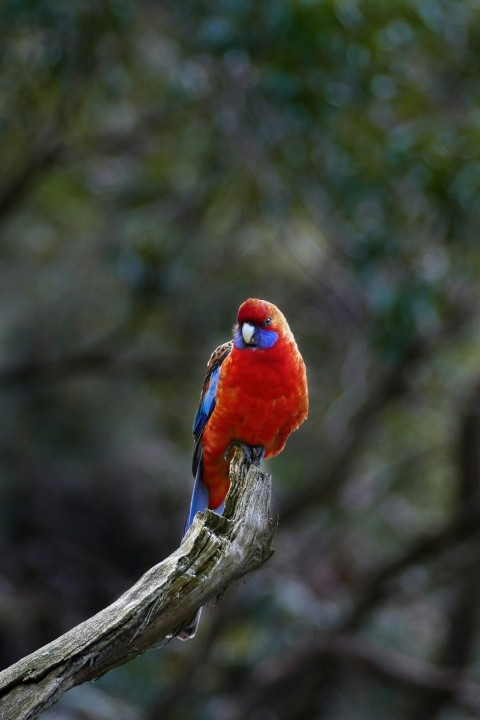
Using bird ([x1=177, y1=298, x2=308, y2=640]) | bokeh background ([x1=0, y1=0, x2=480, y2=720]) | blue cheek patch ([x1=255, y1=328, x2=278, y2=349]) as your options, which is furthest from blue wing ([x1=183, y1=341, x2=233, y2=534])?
bokeh background ([x1=0, y1=0, x2=480, y2=720])

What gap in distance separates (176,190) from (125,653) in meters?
7.07

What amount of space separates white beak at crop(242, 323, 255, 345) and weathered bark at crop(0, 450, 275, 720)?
110cm

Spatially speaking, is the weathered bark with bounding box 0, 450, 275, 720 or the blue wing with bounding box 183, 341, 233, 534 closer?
the weathered bark with bounding box 0, 450, 275, 720

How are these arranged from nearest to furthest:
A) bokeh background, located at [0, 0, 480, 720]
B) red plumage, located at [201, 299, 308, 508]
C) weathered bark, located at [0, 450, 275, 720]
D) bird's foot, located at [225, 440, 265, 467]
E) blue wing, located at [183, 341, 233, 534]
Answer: weathered bark, located at [0, 450, 275, 720] < red plumage, located at [201, 299, 308, 508] < bird's foot, located at [225, 440, 265, 467] < blue wing, located at [183, 341, 233, 534] < bokeh background, located at [0, 0, 480, 720]

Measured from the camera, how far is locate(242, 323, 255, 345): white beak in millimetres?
4160

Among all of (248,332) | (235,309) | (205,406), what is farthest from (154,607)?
(235,309)

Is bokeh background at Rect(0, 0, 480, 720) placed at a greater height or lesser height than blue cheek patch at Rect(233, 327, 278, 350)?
lesser

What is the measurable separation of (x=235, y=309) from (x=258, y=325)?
4.90 meters

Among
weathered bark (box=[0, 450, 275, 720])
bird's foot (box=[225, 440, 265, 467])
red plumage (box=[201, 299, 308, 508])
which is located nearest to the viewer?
weathered bark (box=[0, 450, 275, 720])

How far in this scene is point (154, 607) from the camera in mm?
2799

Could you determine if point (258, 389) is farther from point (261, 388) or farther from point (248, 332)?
point (248, 332)

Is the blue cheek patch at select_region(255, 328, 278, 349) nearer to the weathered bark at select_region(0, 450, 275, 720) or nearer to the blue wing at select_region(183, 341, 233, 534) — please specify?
the blue wing at select_region(183, 341, 233, 534)

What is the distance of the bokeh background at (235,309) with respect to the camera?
7117 millimetres

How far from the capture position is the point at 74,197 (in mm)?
9633
